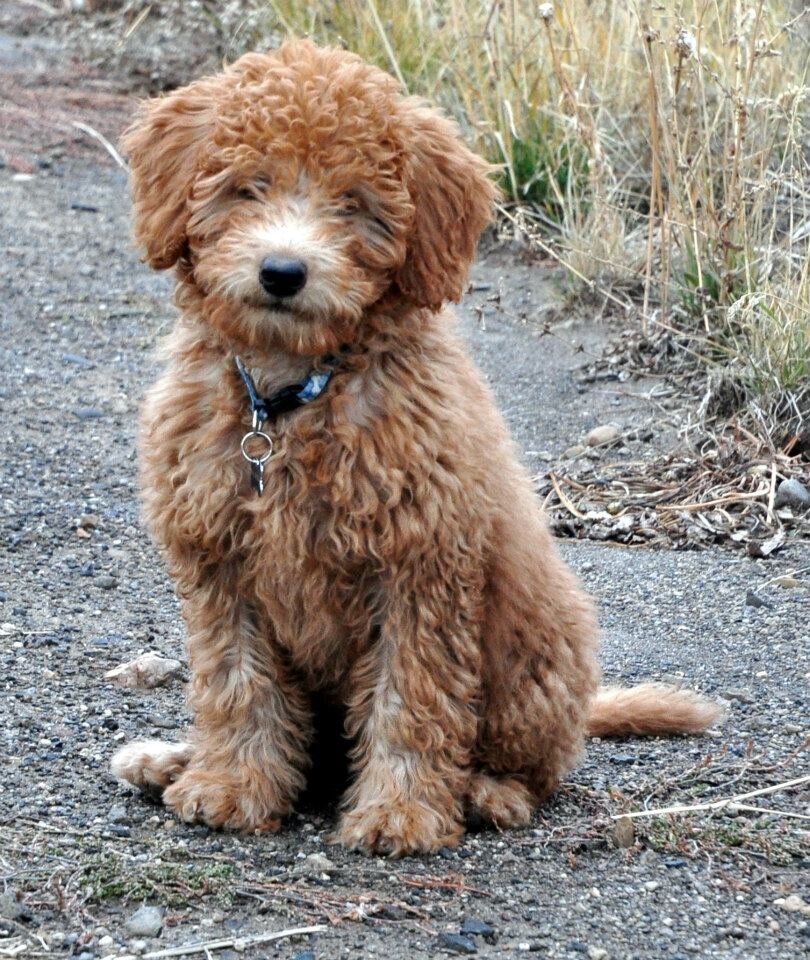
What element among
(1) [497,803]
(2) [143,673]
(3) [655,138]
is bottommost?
(2) [143,673]

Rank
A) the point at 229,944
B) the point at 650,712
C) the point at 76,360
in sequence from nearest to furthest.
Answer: the point at 229,944 < the point at 650,712 < the point at 76,360

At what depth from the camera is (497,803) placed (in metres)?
4.77

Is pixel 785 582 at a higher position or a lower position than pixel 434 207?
lower

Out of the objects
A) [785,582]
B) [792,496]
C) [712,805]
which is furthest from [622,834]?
[792,496]

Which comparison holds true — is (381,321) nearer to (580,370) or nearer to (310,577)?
(310,577)

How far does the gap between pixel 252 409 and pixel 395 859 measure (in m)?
1.28

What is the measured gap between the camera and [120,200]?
12.2 metres

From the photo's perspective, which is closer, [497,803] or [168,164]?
[168,164]

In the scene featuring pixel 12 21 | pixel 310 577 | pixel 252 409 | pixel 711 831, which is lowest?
pixel 12 21

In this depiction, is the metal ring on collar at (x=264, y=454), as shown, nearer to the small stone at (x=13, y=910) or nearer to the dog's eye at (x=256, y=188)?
the dog's eye at (x=256, y=188)

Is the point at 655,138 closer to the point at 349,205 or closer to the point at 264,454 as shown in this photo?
the point at 349,205

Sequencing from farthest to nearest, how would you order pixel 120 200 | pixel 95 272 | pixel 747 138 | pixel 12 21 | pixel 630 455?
1. pixel 12 21
2. pixel 120 200
3. pixel 95 272
4. pixel 747 138
5. pixel 630 455

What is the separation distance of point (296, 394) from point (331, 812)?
4.19 ft

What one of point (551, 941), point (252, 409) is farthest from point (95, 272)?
point (551, 941)
